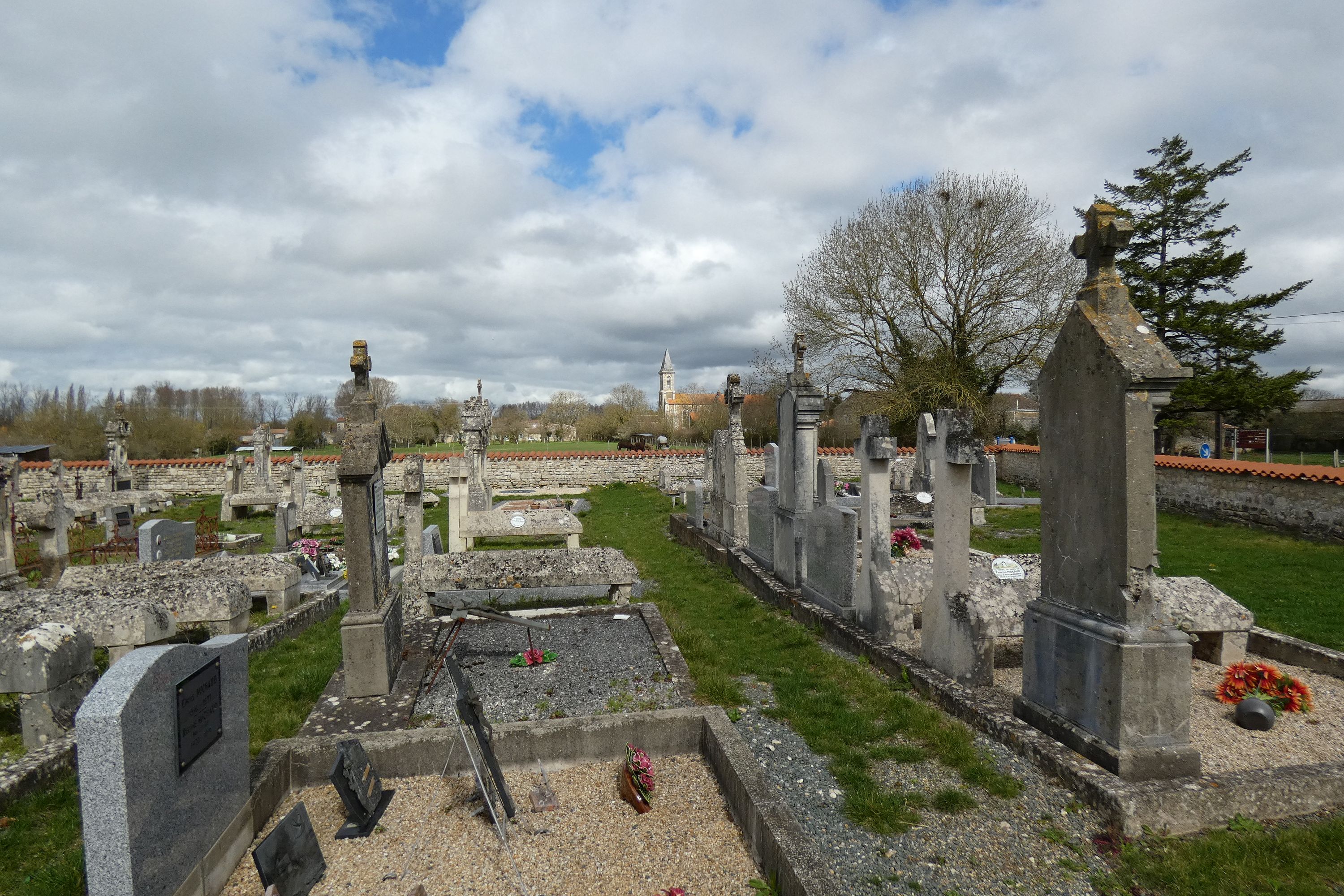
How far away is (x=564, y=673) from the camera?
555 centimetres

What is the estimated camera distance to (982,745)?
13.7ft

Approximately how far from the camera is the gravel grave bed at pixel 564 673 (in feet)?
15.9

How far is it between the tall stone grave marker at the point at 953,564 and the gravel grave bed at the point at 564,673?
2186 millimetres

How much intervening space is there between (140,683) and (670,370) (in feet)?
417

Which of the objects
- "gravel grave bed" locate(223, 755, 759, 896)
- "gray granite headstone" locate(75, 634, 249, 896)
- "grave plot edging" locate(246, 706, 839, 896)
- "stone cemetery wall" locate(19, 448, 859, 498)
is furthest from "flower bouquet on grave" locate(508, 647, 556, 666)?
"stone cemetery wall" locate(19, 448, 859, 498)

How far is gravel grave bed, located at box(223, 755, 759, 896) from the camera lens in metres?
3.05

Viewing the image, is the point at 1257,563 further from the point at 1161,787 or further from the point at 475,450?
the point at 475,450

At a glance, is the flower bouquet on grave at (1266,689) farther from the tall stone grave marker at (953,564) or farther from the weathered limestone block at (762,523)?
the weathered limestone block at (762,523)

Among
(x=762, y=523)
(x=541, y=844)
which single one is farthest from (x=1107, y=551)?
(x=762, y=523)

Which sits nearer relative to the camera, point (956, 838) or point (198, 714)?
point (198, 714)

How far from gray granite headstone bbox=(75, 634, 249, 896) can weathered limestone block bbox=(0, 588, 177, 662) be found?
2.70 metres

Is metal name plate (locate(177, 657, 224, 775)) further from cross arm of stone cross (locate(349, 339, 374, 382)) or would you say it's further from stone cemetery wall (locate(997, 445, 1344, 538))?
stone cemetery wall (locate(997, 445, 1344, 538))

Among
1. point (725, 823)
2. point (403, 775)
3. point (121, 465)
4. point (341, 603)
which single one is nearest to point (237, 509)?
point (121, 465)

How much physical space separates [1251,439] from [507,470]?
3860 cm
